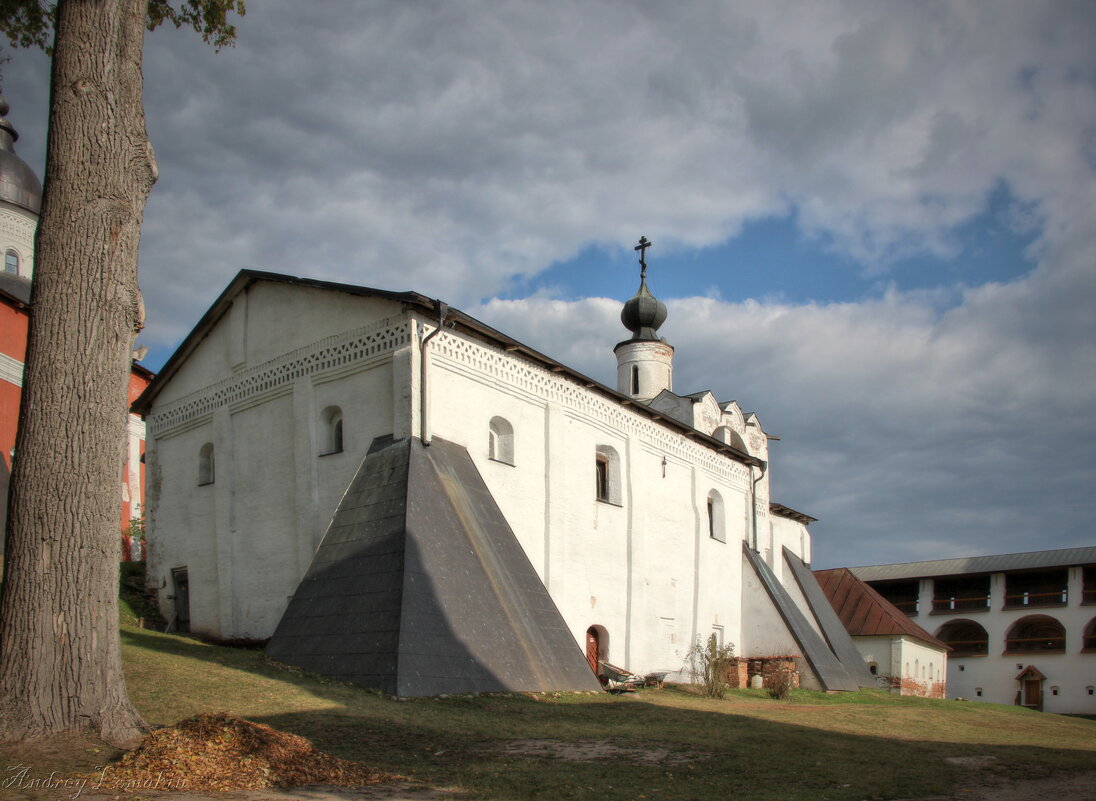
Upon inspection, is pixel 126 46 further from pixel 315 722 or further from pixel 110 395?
pixel 315 722

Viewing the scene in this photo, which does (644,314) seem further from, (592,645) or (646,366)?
(592,645)

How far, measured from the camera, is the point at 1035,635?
42.7 metres

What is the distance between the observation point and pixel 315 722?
932 centimetres

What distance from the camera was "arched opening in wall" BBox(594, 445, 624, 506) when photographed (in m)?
21.1

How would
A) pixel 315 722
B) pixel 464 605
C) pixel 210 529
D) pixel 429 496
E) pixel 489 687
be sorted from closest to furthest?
1. pixel 315 722
2. pixel 489 687
3. pixel 464 605
4. pixel 429 496
5. pixel 210 529

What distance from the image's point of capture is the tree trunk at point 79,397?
22.8 ft

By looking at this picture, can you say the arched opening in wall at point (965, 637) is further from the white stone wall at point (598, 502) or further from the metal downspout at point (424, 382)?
the metal downspout at point (424, 382)

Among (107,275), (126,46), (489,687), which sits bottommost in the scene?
(489,687)

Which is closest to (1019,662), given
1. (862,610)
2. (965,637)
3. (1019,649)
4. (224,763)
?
(1019,649)

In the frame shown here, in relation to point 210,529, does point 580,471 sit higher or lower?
higher

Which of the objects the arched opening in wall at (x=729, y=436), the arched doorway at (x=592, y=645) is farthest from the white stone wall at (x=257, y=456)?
the arched opening in wall at (x=729, y=436)

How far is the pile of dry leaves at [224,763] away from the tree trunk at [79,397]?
0.67 meters

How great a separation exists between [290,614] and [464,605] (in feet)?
8.38

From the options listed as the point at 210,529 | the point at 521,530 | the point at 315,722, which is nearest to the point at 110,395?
the point at 315,722
